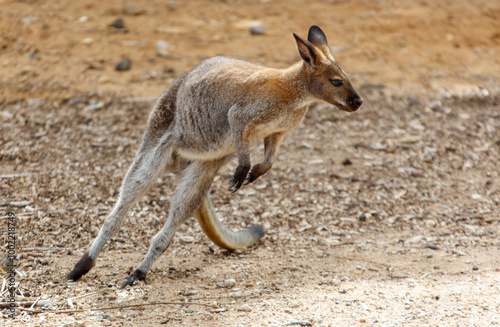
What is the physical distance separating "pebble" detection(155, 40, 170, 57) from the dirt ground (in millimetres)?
55

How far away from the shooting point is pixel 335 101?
15.0 ft

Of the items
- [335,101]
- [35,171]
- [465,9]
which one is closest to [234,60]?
[335,101]

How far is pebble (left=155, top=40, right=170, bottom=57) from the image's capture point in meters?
9.17

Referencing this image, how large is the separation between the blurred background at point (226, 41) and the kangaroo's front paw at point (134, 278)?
12.6 ft

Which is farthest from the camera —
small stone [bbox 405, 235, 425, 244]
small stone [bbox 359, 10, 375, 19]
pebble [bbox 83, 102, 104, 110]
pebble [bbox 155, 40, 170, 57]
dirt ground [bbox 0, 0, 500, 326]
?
small stone [bbox 359, 10, 375, 19]

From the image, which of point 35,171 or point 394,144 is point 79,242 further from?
point 394,144

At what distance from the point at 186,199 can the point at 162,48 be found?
4.68m

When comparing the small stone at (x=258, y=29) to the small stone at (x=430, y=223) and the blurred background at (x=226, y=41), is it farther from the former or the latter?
the small stone at (x=430, y=223)

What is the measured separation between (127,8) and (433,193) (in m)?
6.00

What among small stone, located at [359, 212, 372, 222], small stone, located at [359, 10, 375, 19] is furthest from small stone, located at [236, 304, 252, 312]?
small stone, located at [359, 10, 375, 19]

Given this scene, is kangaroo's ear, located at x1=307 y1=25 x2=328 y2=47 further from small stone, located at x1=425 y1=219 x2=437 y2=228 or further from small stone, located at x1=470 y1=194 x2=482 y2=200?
small stone, located at x1=470 y1=194 x2=482 y2=200

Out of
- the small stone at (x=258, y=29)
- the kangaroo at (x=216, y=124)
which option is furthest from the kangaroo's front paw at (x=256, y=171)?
the small stone at (x=258, y=29)

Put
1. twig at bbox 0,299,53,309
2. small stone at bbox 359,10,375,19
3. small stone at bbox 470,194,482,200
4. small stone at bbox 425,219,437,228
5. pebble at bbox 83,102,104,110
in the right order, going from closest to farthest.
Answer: twig at bbox 0,299,53,309 → small stone at bbox 425,219,437,228 → small stone at bbox 470,194,482,200 → pebble at bbox 83,102,104,110 → small stone at bbox 359,10,375,19

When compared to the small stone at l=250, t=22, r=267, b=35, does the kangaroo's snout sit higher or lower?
higher
